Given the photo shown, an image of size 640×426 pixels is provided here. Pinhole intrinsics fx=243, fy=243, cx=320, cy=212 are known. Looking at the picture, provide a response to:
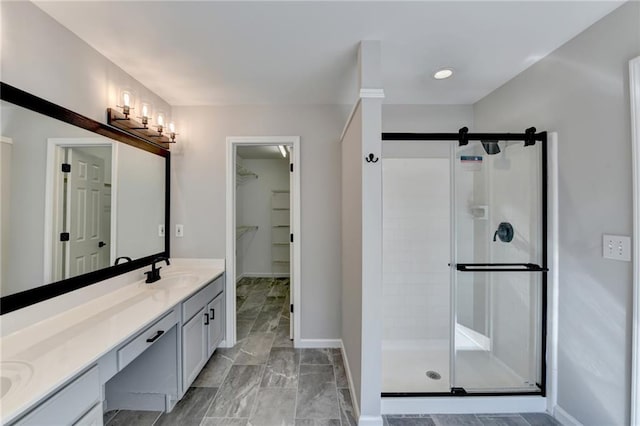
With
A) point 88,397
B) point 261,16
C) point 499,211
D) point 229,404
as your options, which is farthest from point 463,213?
point 88,397

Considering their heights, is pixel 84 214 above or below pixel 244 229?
above

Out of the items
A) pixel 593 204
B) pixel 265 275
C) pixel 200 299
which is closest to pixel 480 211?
pixel 593 204

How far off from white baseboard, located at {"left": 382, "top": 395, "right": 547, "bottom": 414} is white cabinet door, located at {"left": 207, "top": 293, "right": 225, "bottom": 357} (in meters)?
1.51

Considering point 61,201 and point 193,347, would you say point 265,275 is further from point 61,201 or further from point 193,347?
point 61,201

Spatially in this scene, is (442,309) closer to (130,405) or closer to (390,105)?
(390,105)

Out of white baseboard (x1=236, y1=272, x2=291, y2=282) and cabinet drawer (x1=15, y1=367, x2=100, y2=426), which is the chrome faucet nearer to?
cabinet drawer (x1=15, y1=367, x2=100, y2=426)

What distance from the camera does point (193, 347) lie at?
189 cm

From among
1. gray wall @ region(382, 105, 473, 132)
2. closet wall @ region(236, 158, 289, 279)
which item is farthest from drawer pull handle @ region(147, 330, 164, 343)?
closet wall @ region(236, 158, 289, 279)

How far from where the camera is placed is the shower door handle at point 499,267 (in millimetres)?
1764

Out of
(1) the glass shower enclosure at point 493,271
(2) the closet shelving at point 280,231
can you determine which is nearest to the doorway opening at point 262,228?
(2) the closet shelving at point 280,231

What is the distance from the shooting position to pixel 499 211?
76.7 inches

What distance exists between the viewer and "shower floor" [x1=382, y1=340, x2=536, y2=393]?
1.84 m

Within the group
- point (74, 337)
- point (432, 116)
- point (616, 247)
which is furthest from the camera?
point (432, 116)

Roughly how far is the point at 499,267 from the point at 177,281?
8.70ft
